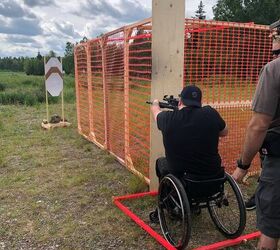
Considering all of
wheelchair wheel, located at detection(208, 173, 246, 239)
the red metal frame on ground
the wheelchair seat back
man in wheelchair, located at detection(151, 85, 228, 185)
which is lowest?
the red metal frame on ground

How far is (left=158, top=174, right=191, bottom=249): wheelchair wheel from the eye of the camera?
3.05 meters

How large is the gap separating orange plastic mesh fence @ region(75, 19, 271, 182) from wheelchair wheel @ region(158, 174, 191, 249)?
1448 mm

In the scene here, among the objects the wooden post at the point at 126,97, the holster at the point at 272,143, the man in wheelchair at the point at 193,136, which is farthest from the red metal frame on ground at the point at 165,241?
the wooden post at the point at 126,97

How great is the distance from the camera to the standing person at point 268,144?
218 centimetres

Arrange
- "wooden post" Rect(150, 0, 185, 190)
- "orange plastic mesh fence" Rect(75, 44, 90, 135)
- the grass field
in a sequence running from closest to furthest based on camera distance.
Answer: the grass field → "wooden post" Rect(150, 0, 185, 190) → "orange plastic mesh fence" Rect(75, 44, 90, 135)

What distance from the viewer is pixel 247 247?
3.46 meters

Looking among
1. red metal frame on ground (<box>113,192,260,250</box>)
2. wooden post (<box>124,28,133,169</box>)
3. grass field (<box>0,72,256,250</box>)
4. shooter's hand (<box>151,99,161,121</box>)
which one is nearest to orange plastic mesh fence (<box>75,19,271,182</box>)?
wooden post (<box>124,28,133,169</box>)

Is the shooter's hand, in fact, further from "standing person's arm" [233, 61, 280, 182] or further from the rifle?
"standing person's arm" [233, 61, 280, 182]

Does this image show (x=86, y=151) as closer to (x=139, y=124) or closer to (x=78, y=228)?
(x=139, y=124)

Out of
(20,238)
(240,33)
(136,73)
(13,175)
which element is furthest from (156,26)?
(13,175)

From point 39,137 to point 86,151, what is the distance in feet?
6.17

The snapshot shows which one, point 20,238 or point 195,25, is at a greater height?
point 195,25

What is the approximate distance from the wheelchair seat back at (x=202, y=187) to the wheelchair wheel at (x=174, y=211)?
0.10 meters

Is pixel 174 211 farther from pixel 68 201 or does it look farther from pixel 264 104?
pixel 68 201
